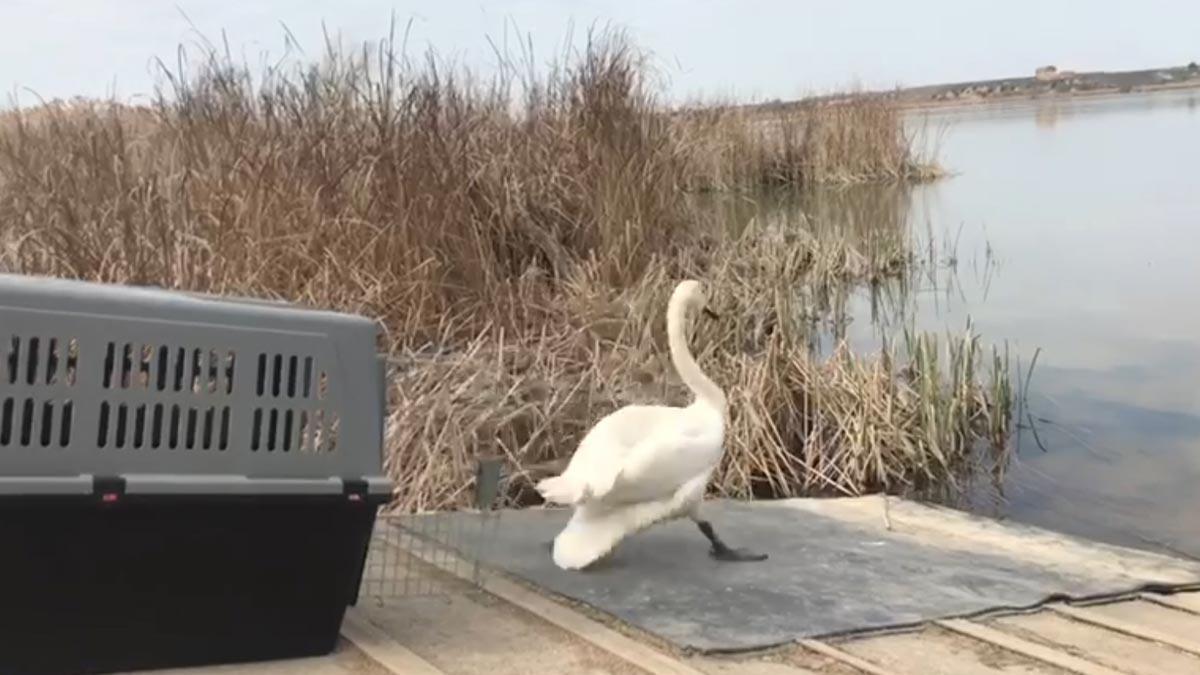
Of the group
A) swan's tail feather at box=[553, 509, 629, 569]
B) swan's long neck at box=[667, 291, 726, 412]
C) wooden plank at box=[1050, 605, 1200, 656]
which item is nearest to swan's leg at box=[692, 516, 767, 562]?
swan's tail feather at box=[553, 509, 629, 569]

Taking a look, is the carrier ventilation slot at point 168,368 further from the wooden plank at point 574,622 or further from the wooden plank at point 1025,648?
the wooden plank at point 1025,648

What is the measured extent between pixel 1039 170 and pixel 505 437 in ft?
65.3

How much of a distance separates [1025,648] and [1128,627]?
1.17 feet

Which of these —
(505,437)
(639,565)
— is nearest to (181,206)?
(505,437)

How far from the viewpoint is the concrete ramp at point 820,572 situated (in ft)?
10.8

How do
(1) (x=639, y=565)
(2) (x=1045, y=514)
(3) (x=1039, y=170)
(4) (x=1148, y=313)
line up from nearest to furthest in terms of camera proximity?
(1) (x=639, y=565) → (2) (x=1045, y=514) → (4) (x=1148, y=313) → (3) (x=1039, y=170)

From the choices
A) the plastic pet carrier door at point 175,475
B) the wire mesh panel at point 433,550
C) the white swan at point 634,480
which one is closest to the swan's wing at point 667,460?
the white swan at point 634,480

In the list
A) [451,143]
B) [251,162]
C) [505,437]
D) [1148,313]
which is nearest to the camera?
[505,437]

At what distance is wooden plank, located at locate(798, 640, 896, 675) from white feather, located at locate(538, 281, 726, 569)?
713 mm

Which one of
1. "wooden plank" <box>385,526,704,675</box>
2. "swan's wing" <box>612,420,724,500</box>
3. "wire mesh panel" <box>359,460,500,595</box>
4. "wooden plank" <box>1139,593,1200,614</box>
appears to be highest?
"swan's wing" <box>612,420,724,500</box>

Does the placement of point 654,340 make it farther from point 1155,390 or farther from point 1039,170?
point 1039,170

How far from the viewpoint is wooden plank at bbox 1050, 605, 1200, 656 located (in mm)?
3127

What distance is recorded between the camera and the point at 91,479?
8.07 ft

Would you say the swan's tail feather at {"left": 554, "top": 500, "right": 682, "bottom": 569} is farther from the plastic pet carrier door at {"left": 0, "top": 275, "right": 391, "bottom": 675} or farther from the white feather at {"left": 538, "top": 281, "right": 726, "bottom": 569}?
the plastic pet carrier door at {"left": 0, "top": 275, "right": 391, "bottom": 675}
